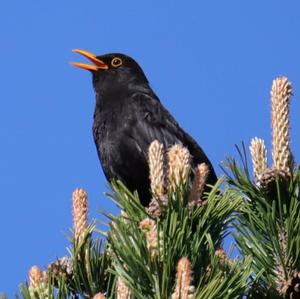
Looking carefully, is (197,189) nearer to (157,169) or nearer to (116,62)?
(157,169)

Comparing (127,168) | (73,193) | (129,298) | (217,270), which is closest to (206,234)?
(217,270)

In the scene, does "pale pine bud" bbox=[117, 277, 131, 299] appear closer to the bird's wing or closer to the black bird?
the black bird

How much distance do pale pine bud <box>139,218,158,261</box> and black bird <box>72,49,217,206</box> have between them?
Result: 3.23 metres

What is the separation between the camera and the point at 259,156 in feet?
8.37

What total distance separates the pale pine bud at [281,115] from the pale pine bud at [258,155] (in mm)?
100

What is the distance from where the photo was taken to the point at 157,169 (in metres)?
2.21

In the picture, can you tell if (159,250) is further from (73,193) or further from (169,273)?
(73,193)

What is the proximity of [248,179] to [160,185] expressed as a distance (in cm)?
33

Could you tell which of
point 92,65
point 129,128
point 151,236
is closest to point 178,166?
point 151,236

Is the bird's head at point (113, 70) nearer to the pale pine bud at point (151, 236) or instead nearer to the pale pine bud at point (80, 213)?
the pale pine bud at point (80, 213)

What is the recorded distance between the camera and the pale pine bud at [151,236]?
204 centimetres

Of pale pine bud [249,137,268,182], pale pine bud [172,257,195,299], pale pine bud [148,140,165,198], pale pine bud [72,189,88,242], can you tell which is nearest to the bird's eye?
pale pine bud [249,137,268,182]

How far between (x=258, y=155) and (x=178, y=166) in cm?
45

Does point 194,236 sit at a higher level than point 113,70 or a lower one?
lower
